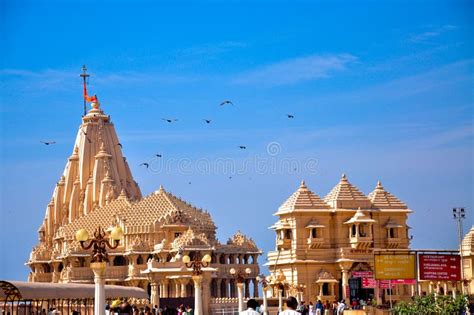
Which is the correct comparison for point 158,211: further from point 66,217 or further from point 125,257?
point 66,217

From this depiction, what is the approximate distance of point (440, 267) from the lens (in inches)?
2405

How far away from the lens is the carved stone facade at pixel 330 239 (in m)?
74.4

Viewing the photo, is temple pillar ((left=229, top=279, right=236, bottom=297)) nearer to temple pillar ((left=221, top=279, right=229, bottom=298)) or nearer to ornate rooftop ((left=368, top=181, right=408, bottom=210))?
temple pillar ((left=221, top=279, right=229, bottom=298))

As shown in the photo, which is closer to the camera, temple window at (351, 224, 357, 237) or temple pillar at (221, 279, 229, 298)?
temple window at (351, 224, 357, 237)

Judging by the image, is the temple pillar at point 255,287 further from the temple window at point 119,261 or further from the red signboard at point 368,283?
the red signboard at point 368,283

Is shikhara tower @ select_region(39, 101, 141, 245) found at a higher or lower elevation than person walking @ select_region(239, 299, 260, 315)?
higher

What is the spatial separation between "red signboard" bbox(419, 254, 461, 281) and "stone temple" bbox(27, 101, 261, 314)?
19.5 m

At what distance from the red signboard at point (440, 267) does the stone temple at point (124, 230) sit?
1947cm

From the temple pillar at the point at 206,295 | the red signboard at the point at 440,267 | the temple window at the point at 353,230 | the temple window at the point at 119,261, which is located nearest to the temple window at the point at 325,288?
the temple window at the point at 353,230

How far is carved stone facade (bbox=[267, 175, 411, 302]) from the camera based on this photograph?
7438 centimetres

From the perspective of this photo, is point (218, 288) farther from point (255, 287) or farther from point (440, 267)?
point (440, 267)

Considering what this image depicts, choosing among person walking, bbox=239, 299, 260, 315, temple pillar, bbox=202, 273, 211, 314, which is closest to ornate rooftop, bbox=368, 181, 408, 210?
temple pillar, bbox=202, 273, 211, 314

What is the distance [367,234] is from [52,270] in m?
39.8

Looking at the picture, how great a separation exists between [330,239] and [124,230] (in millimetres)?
26263
